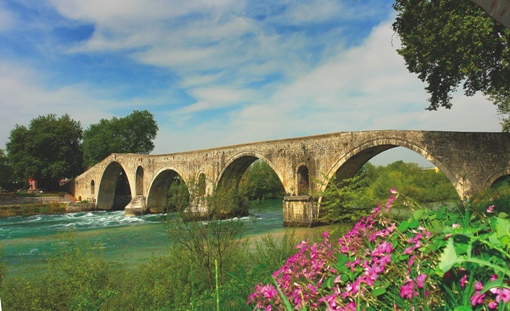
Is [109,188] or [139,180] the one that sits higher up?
[139,180]

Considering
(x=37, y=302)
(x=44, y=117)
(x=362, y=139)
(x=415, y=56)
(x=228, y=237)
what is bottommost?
(x=37, y=302)

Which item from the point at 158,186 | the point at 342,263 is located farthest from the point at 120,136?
the point at 342,263

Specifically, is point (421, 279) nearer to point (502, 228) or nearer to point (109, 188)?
point (502, 228)

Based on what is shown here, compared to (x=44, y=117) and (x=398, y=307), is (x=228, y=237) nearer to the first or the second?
(x=398, y=307)

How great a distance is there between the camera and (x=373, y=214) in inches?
83.7

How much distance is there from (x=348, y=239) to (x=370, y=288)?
38cm

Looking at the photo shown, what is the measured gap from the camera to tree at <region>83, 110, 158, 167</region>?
51469 millimetres

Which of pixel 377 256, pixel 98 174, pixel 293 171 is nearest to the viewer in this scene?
pixel 377 256

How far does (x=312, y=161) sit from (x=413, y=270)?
801 inches

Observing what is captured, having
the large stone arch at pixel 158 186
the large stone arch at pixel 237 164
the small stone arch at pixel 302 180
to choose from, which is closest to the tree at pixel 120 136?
the large stone arch at pixel 158 186

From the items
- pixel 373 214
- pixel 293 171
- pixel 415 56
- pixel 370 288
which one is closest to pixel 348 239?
pixel 373 214

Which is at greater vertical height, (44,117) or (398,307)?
(44,117)

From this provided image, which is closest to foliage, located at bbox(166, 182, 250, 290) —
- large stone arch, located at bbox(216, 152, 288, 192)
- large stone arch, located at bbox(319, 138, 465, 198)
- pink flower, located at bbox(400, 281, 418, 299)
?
pink flower, located at bbox(400, 281, 418, 299)

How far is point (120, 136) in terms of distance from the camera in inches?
2093
